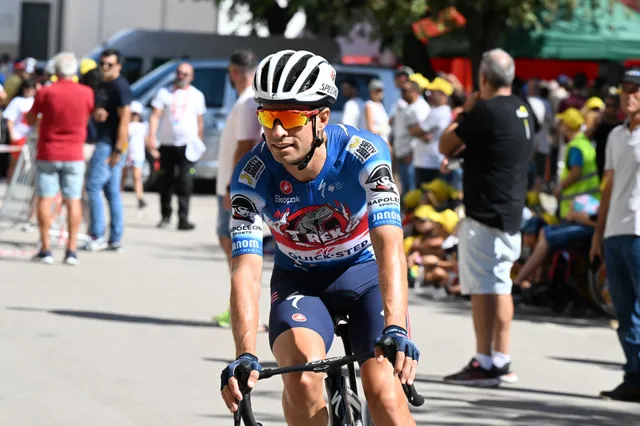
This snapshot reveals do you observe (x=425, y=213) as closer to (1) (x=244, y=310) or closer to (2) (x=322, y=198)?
(2) (x=322, y=198)

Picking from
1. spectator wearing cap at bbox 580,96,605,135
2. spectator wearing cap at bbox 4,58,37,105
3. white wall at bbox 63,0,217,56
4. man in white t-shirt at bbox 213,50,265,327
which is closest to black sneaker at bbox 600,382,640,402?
man in white t-shirt at bbox 213,50,265,327

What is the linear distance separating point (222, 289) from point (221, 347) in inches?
123

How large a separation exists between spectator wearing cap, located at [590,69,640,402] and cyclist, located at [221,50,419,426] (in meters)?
3.30

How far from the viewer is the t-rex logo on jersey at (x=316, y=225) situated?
4.91 m

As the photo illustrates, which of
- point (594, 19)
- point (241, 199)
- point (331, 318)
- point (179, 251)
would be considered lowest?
point (179, 251)

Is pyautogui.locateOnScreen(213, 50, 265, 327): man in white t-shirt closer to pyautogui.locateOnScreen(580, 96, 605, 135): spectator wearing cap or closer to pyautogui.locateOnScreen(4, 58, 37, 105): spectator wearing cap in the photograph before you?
pyautogui.locateOnScreen(580, 96, 605, 135): spectator wearing cap

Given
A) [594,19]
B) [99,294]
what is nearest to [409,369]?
[99,294]

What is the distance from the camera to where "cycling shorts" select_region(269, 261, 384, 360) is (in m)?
4.84

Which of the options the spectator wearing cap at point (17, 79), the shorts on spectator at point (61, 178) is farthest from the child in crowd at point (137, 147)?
the shorts on spectator at point (61, 178)

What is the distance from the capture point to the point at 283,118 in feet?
14.9

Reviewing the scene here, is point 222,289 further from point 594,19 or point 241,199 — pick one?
point 594,19

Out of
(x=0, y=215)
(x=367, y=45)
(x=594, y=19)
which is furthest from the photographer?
(x=367, y=45)

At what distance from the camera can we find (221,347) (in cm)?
953

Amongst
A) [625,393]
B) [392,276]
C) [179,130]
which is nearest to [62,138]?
[179,130]
